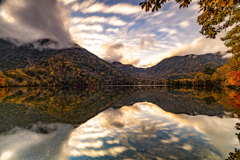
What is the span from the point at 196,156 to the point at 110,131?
207 inches

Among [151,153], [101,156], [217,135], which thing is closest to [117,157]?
[101,156]

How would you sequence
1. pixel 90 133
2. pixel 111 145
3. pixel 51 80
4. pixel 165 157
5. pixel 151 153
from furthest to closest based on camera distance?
pixel 51 80 < pixel 90 133 < pixel 111 145 < pixel 151 153 < pixel 165 157

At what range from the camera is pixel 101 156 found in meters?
5.09

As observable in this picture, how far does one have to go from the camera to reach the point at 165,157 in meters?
4.91

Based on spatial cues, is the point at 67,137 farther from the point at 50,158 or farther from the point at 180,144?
the point at 180,144

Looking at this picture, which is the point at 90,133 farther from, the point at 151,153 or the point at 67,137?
the point at 151,153

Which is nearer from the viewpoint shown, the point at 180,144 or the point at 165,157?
the point at 165,157

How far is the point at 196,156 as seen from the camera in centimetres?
498

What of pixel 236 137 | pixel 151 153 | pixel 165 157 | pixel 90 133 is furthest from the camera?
pixel 90 133

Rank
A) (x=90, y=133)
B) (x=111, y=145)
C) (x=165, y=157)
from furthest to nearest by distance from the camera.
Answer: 1. (x=90, y=133)
2. (x=111, y=145)
3. (x=165, y=157)

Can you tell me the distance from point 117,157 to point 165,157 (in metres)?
2.09

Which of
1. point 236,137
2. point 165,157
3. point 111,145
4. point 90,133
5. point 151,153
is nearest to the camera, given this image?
point 165,157

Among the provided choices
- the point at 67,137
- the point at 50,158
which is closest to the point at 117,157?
the point at 50,158

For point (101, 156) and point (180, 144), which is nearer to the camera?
point (101, 156)
